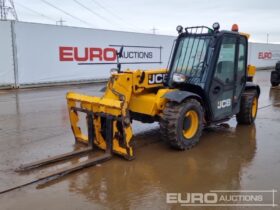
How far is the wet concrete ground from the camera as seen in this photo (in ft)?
13.1

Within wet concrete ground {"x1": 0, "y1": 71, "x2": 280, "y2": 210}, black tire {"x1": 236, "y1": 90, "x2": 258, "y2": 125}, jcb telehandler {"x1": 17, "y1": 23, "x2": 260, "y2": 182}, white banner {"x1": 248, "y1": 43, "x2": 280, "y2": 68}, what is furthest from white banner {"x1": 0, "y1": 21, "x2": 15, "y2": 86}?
white banner {"x1": 248, "y1": 43, "x2": 280, "y2": 68}

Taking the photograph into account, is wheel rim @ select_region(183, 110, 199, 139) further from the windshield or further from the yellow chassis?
the windshield

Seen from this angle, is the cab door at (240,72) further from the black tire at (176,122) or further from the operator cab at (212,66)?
the black tire at (176,122)

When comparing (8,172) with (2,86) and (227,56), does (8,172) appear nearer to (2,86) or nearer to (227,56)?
(227,56)

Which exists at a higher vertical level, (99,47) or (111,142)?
(99,47)

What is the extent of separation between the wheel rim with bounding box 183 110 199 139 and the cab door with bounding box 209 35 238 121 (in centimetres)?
59

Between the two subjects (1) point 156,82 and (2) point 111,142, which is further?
(1) point 156,82

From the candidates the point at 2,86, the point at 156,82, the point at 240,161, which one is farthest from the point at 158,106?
the point at 2,86

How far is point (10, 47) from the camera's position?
14.2 m

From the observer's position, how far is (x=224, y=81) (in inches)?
257

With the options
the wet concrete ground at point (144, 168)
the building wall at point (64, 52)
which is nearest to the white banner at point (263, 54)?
the building wall at point (64, 52)

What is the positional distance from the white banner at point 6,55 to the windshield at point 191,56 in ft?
32.2

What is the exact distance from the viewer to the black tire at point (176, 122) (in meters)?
5.45

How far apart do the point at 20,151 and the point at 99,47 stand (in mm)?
12116
